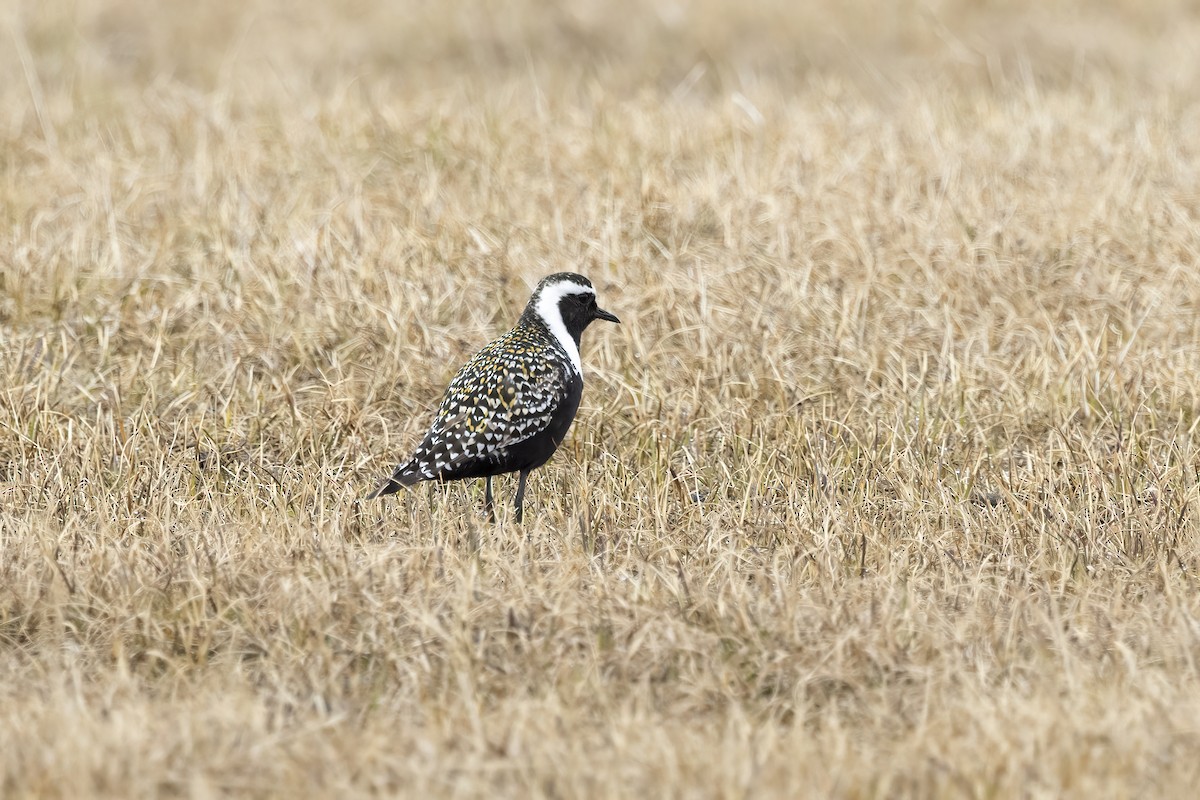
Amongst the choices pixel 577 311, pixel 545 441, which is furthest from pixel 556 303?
pixel 545 441

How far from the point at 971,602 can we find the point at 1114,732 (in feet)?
3.31

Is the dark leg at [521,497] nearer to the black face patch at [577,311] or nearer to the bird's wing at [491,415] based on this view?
the bird's wing at [491,415]

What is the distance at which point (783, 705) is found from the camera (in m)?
4.11

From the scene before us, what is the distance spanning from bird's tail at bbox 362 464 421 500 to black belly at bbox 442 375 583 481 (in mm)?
136

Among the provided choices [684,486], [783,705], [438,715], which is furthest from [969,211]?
[438,715]

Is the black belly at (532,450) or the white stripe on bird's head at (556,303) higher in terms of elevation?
the white stripe on bird's head at (556,303)

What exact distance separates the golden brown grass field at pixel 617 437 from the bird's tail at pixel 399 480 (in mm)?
137

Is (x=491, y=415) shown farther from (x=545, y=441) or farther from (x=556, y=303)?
(x=556, y=303)

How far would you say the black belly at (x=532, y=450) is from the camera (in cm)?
560

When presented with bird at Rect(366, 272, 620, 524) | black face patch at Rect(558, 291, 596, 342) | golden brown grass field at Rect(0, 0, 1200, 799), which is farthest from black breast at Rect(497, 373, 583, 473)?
black face patch at Rect(558, 291, 596, 342)

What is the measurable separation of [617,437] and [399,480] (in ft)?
4.34

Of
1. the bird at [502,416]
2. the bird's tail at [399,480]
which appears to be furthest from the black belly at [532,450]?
the bird's tail at [399,480]

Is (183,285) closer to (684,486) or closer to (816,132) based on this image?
(684,486)

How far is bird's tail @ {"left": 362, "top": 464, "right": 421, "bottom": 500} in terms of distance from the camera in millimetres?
5473
